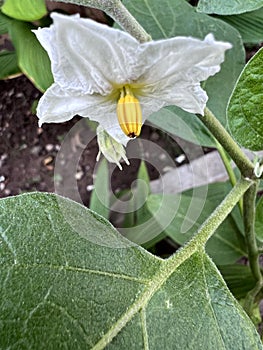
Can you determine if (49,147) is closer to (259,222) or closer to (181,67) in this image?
(259,222)

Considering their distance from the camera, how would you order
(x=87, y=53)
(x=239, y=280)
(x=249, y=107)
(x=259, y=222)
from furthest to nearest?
(x=239, y=280)
(x=259, y=222)
(x=249, y=107)
(x=87, y=53)

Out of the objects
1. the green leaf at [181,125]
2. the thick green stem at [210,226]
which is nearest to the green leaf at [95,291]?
the thick green stem at [210,226]

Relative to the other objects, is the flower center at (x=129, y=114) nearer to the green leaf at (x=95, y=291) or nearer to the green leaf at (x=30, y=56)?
the green leaf at (x=95, y=291)

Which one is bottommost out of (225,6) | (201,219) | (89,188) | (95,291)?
(89,188)

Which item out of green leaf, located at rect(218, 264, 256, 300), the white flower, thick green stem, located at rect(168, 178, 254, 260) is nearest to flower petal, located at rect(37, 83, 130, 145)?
the white flower

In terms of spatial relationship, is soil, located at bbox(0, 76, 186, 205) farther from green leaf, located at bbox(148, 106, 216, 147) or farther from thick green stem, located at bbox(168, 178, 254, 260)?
thick green stem, located at bbox(168, 178, 254, 260)

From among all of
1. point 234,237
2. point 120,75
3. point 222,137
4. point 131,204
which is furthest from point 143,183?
point 120,75

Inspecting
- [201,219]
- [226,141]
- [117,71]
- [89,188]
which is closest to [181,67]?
[117,71]
